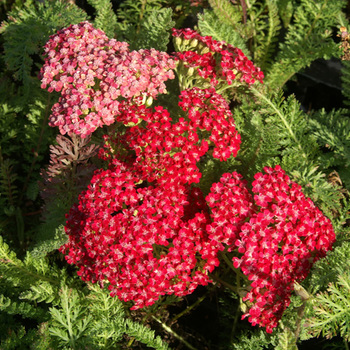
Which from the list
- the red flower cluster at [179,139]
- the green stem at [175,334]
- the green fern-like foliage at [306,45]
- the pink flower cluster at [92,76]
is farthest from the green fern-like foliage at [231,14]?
the green stem at [175,334]

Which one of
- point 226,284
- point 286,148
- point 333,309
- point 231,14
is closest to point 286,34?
point 231,14

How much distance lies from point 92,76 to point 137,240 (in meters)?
0.77

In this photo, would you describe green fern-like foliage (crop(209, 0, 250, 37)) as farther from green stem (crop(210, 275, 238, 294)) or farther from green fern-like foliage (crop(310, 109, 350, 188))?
green stem (crop(210, 275, 238, 294))

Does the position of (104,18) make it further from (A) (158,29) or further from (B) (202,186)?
(B) (202,186)

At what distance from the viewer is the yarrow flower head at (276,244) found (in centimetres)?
160

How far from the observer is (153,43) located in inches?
92.8

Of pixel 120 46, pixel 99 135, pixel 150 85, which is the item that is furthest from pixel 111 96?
pixel 99 135

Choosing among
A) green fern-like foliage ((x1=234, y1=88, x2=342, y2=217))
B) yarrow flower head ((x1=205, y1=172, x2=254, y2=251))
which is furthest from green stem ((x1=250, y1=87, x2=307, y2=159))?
yarrow flower head ((x1=205, y1=172, x2=254, y2=251))

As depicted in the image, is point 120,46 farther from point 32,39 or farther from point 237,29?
point 237,29

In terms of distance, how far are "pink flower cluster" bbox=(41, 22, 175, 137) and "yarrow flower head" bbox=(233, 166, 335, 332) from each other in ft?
2.35

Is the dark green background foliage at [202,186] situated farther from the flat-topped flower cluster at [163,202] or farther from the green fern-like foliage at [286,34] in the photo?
the flat-topped flower cluster at [163,202]

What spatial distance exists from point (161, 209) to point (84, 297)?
66 cm

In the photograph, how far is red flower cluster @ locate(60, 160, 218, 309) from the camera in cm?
162

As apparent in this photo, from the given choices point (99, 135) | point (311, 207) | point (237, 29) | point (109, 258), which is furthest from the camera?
point (237, 29)
